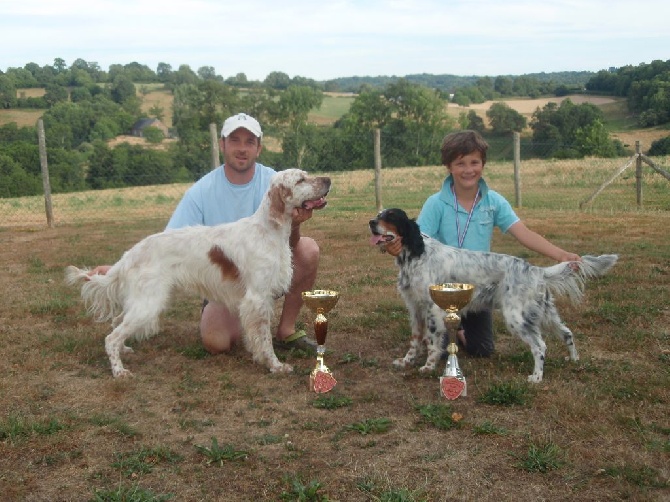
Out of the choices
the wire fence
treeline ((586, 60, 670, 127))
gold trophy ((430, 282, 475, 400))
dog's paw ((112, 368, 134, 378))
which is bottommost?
the wire fence

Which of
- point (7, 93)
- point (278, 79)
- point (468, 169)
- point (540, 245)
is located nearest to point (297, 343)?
point (468, 169)

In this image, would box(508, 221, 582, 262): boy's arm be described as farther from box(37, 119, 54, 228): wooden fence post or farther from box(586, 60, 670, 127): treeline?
box(586, 60, 670, 127): treeline

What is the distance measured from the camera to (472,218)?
4742 mm

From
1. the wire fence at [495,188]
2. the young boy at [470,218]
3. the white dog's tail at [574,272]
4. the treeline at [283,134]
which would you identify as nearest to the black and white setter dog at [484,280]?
the white dog's tail at [574,272]

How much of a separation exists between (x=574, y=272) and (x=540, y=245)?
294mm

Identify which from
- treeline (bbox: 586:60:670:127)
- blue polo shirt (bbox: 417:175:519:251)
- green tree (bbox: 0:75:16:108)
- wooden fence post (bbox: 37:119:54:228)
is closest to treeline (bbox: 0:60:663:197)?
green tree (bbox: 0:75:16:108)

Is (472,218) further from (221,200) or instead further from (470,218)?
(221,200)

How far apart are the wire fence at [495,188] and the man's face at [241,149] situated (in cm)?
918

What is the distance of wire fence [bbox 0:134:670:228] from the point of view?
14070mm

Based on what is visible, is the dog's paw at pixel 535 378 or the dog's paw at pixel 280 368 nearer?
the dog's paw at pixel 535 378

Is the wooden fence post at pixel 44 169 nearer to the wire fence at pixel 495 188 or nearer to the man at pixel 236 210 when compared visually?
the wire fence at pixel 495 188

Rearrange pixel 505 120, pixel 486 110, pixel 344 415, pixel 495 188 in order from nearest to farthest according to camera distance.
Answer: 1. pixel 344 415
2. pixel 495 188
3. pixel 505 120
4. pixel 486 110

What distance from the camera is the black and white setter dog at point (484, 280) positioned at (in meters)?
4.27

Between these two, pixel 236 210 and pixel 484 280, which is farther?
pixel 236 210
